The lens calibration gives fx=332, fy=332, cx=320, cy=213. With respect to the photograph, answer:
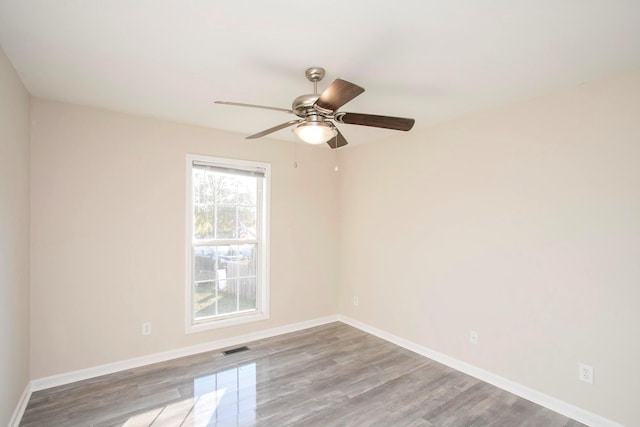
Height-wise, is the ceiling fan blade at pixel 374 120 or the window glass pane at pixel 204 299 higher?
the ceiling fan blade at pixel 374 120

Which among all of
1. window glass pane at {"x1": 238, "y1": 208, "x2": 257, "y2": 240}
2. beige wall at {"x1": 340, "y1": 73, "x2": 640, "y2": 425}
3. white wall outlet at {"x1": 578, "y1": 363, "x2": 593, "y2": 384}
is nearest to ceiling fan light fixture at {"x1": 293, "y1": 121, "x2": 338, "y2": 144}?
beige wall at {"x1": 340, "y1": 73, "x2": 640, "y2": 425}

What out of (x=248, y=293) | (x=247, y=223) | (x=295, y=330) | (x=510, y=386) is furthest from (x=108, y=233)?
(x=510, y=386)

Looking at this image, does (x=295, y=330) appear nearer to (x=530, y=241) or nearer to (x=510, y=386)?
(x=510, y=386)

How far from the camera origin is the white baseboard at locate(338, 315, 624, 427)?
2408mm

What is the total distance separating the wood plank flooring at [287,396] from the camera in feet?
7.95

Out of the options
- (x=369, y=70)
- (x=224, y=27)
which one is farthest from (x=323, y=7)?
(x=369, y=70)

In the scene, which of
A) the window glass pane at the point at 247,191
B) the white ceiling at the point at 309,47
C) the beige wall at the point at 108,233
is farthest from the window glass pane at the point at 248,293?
the white ceiling at the point at 309,47

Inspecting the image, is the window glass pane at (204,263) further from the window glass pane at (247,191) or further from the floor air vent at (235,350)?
the floor air vent at (235,350)

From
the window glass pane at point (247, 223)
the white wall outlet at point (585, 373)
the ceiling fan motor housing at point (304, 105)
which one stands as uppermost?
the ceiling fan motor housing at point (304, 105)

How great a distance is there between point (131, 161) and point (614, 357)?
4288 millimetres

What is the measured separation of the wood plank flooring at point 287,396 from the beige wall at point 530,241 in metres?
0.39

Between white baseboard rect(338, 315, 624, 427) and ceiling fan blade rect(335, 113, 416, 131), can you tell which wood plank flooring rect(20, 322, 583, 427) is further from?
ceiling fan blade rect(335, 113, 416, 131)

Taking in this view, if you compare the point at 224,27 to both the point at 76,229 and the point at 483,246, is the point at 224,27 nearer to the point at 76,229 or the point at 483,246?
the point at 76,229

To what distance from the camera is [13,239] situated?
7.50ft
